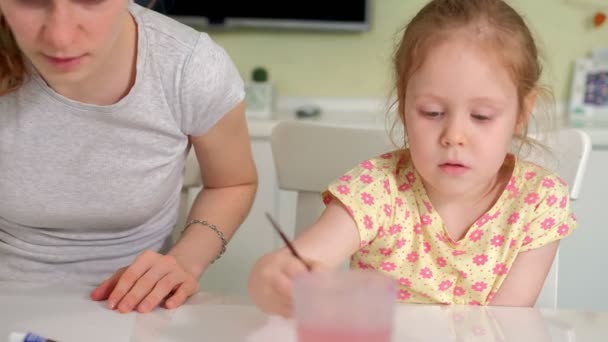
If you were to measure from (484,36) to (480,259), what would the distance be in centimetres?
31

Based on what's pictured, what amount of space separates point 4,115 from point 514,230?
2.38 ft

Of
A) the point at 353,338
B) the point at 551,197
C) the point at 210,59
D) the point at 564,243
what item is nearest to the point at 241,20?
the point at 564,243

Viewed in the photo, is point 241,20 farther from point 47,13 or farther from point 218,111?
point 47,13

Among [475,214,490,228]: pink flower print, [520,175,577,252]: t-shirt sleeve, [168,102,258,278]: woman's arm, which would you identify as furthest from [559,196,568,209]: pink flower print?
[168,102,258,278]: woman's arm

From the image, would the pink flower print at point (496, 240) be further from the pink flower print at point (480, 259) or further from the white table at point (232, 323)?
the white table at point (232, 323)

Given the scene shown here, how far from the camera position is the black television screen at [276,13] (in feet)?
8.50

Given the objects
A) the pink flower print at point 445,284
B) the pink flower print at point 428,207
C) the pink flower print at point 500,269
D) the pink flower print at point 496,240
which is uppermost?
the pink flower print at point 428,207

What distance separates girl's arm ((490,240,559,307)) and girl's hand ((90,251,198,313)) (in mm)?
422

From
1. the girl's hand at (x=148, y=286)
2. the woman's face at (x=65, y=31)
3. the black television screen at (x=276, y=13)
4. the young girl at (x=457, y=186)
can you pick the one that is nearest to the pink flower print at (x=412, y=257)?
the young girl at (x=457, y=186)

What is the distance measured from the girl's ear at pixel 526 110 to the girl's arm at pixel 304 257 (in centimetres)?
28

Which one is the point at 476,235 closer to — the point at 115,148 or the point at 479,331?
the point at 479,331

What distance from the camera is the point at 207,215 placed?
3.69 ft

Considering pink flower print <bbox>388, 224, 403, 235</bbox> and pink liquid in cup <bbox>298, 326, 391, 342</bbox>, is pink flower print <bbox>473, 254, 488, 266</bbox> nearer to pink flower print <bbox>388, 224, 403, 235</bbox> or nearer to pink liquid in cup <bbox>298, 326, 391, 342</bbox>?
pink flower print <bbox>388, 224, 403, 235</bbox>

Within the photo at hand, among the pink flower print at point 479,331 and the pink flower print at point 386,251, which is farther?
the pink flower print at point 386,251
